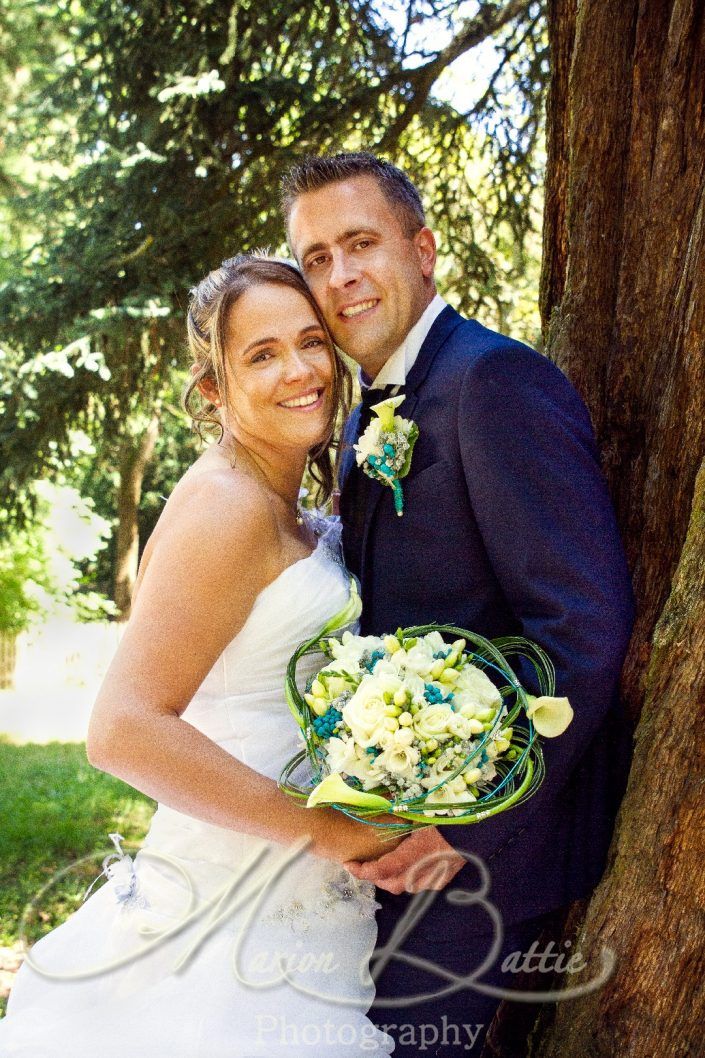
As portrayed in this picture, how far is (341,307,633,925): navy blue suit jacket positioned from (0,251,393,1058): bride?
230 millimetres

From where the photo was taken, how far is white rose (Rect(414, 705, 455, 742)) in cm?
197

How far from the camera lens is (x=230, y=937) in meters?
2.42

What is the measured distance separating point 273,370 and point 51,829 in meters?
5.15

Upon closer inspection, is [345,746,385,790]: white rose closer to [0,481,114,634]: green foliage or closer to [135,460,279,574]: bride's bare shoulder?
[135,460,279,574]: bride's bare shoulder

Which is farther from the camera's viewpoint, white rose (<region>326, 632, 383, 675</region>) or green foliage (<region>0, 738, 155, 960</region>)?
green foliage (<region>0, 738, 155, 960</region>)

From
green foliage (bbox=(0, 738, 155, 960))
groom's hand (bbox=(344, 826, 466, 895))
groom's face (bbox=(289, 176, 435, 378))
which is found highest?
groom's face (bbox=(289, 176, 435, 378))

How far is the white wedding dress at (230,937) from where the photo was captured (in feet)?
7.45

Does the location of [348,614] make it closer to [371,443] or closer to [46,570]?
[371,443]

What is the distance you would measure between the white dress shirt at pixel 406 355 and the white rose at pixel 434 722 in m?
1.10

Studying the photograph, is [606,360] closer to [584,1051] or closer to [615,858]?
[615,858]

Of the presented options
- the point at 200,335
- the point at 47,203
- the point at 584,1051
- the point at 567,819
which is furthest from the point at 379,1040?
the point at 47,203

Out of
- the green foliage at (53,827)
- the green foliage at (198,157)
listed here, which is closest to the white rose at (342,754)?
the green foliage at (53,827)

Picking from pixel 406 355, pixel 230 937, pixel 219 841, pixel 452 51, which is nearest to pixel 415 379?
pixel 406 355
